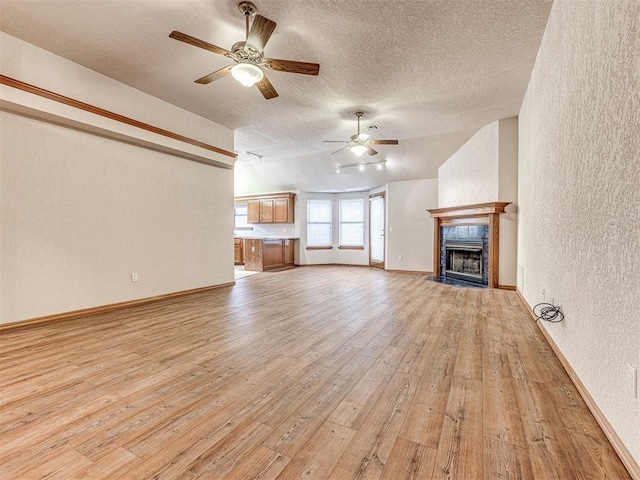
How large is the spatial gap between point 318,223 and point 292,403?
26.4 ft

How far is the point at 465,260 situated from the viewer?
19.4 ft

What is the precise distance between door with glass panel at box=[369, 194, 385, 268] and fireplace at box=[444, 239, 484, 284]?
224cm

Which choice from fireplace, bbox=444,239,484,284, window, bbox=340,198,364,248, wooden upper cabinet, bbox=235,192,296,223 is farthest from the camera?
window, bbox=340,198,364,248

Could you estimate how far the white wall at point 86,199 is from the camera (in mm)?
2984

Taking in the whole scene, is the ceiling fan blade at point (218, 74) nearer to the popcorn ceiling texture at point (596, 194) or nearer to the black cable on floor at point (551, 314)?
the popcorn ceiling texture at point (596, 194)

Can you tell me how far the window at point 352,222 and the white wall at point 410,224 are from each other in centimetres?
152

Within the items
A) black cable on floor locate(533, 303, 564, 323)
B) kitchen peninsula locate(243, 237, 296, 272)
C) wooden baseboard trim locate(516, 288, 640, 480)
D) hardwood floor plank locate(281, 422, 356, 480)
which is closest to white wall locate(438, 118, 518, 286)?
black cable on floor locate(533, 303, 564, 323)

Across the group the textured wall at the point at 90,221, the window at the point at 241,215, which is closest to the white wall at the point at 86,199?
the textured wall at the point at 90,221

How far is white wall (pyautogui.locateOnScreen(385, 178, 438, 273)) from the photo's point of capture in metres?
7.40

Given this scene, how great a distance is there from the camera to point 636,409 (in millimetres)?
1183

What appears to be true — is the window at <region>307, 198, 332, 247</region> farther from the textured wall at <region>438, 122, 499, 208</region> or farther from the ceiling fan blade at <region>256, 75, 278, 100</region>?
the ceiling fan blade at <region>256, 75, 278, 100</region>

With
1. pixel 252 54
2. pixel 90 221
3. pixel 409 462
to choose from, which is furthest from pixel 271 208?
pixel 409 462

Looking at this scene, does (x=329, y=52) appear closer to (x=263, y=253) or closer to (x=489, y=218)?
(x=489, y=218)

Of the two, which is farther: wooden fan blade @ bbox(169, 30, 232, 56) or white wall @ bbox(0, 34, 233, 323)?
white wall @ bbox(0, 34, 233, 323)
